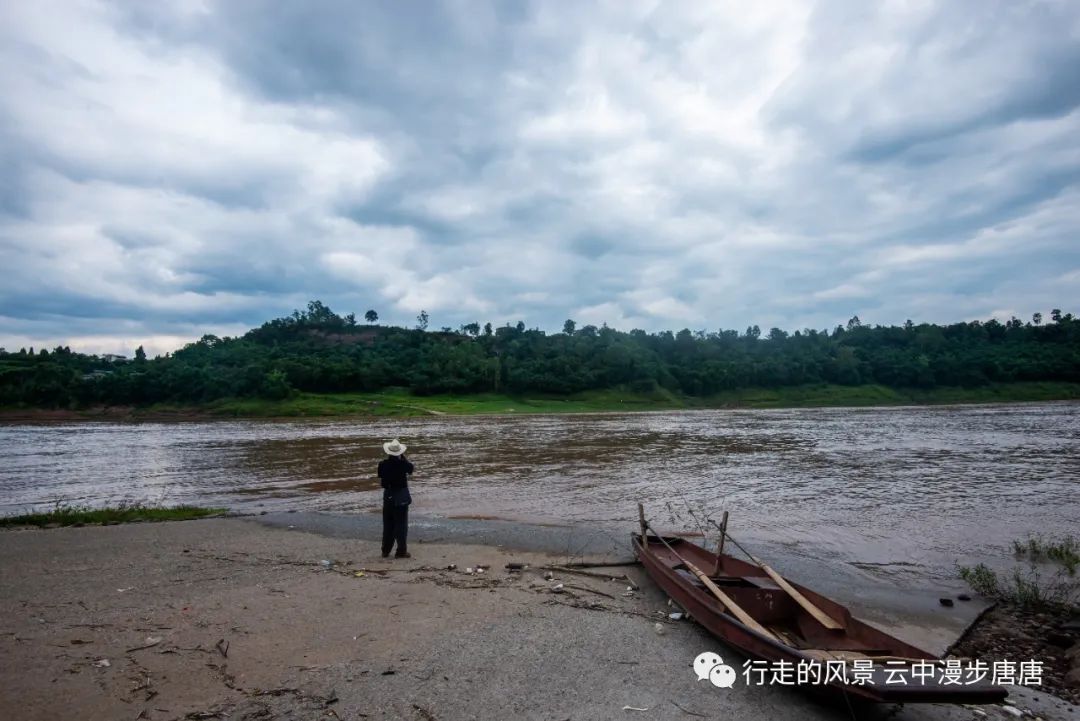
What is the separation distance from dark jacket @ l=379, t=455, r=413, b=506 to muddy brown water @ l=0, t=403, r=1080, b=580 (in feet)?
21.0

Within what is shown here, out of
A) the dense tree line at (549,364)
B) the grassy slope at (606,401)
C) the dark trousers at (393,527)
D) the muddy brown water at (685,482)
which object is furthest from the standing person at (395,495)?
the dense tree line at (549,364)

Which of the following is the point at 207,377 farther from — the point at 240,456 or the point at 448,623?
the point at 448,623

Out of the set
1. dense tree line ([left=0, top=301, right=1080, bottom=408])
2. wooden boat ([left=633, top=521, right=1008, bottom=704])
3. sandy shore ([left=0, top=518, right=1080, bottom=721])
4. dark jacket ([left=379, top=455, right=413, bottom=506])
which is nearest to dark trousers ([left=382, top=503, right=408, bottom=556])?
dark jacket ([left=379, top=455, right=413, bottom=506])

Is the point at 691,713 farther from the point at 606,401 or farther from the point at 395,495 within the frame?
the point at 606,401

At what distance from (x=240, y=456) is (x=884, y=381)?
141 meters


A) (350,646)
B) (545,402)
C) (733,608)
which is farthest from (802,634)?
(545,402)

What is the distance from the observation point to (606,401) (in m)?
122

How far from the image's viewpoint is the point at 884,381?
13750 cm

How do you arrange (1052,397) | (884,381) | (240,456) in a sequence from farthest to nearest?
(884,381) → (1052,397) → (240,456)

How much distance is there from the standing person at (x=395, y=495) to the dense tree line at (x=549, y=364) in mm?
96893

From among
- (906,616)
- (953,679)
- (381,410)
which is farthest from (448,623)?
(381,410)

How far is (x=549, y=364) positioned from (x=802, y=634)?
122 m

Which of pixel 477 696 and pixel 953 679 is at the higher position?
pixel 953 679

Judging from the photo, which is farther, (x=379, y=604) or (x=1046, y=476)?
(x=1046, y=476)
